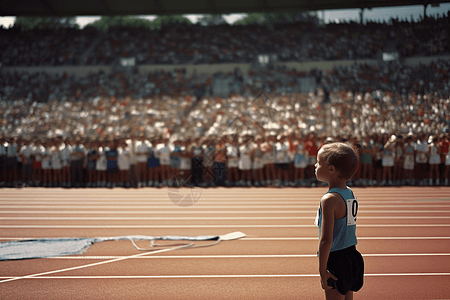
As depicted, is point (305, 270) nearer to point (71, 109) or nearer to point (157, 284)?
point (157, 284)

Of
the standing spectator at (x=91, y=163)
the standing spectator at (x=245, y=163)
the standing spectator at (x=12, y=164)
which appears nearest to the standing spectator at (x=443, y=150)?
the standing spectator at (x=245, y=163)

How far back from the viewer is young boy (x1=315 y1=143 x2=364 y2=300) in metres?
2.15

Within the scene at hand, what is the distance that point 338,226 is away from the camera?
2236mm

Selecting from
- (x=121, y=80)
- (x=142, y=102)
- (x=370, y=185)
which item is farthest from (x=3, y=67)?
(x=370, y=185)

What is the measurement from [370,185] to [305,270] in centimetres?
894

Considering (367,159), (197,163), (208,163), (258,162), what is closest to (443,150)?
(367,159)

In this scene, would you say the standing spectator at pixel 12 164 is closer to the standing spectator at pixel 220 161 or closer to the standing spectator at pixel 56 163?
the standing spectator at pixel 56 163

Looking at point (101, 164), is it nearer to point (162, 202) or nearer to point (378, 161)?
point (162, 202)

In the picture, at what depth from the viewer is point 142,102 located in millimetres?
24453

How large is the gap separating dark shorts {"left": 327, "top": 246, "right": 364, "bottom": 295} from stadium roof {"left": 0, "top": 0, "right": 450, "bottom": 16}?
29.7m

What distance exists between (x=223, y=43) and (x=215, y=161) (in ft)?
66.3

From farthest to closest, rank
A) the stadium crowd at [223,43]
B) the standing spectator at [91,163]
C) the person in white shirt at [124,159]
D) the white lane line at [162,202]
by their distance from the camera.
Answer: the stadium crowd at [223,43] → the standing spectator at [91,163] → the person in white shirt at [124,159] → the white lane line at [162,202]

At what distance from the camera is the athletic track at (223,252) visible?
3.92m

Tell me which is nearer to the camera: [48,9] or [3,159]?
[3,159]
